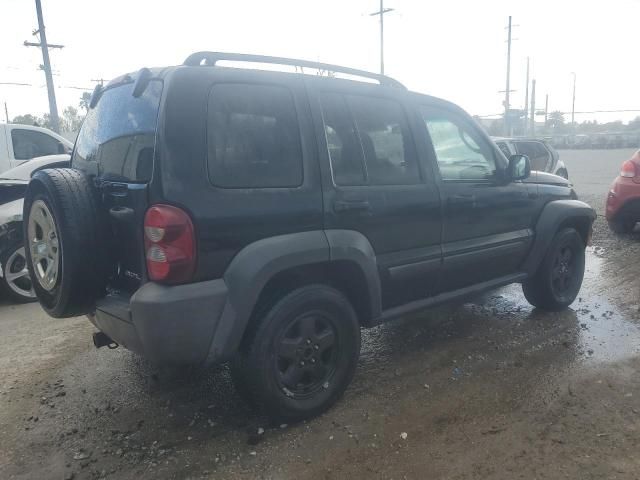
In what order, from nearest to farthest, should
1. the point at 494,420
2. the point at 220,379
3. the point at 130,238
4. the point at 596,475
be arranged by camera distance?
the point at 596,475, the point at 130,238, the point at 494,420, the point at 220,379

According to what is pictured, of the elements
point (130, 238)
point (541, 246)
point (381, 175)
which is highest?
point (381, 175)

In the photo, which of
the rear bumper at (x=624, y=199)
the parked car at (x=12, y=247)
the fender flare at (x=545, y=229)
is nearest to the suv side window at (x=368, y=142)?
the fender flare at (x=545, y=229)

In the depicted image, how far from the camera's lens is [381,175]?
3312 mm

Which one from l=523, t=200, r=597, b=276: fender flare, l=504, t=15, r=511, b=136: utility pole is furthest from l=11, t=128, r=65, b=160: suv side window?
l=504, t=15, r=511, b=136: utility pole

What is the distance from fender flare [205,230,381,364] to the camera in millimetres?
2613

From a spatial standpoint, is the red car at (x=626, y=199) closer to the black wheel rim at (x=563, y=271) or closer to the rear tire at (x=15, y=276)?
the black wheel rim at (x=563, y=271)

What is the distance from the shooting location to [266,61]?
9.75ft

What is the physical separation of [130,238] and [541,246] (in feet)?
11.2

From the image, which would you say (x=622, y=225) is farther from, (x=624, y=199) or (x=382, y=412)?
(x=382, y=412)

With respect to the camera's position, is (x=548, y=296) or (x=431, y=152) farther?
(x=548, y=296)

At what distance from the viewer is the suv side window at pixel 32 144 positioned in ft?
31.3

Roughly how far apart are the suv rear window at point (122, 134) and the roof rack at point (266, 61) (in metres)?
0.28

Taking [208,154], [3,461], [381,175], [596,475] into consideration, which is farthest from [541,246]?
[3,461]

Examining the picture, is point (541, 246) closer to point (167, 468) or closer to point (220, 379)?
point (220, 379)
